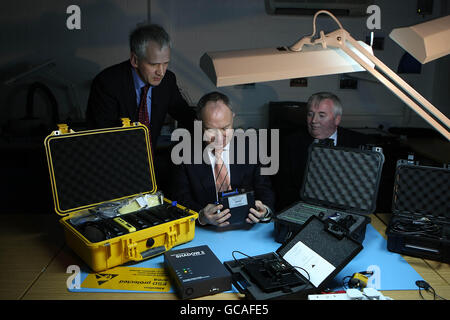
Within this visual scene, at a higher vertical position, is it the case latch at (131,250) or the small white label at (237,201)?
the small white label at (237,201)

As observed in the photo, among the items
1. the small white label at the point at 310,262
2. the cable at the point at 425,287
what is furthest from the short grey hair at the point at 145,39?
the cable at the point at 425,287

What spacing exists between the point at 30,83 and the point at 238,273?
11.7ft

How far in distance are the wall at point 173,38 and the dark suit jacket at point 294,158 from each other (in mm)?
1611

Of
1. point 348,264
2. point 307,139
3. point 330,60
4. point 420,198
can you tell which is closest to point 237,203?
point 348,264

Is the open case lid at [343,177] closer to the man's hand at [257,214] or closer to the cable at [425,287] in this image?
the man's hand at [257,214]

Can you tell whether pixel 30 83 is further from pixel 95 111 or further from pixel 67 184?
pixel 67 184

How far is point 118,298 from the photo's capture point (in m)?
1.29

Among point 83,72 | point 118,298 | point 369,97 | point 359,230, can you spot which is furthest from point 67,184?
point 369,97

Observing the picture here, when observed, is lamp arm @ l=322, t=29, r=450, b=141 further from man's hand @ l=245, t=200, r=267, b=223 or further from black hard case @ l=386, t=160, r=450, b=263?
man's hand @ l=245, t=200, r=267, b=223

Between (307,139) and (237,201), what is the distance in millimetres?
1133

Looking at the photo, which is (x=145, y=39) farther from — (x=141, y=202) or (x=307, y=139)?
(x=307, y=139)

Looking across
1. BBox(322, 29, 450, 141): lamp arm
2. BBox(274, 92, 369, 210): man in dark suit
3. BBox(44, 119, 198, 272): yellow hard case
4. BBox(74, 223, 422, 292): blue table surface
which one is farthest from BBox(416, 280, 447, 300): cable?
BBox(274, 92, 369, 210): man in dark suit

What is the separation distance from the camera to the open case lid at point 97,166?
1.62 m

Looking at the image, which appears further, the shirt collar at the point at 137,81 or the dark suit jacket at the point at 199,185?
the shirt collar at the point at 137,81
